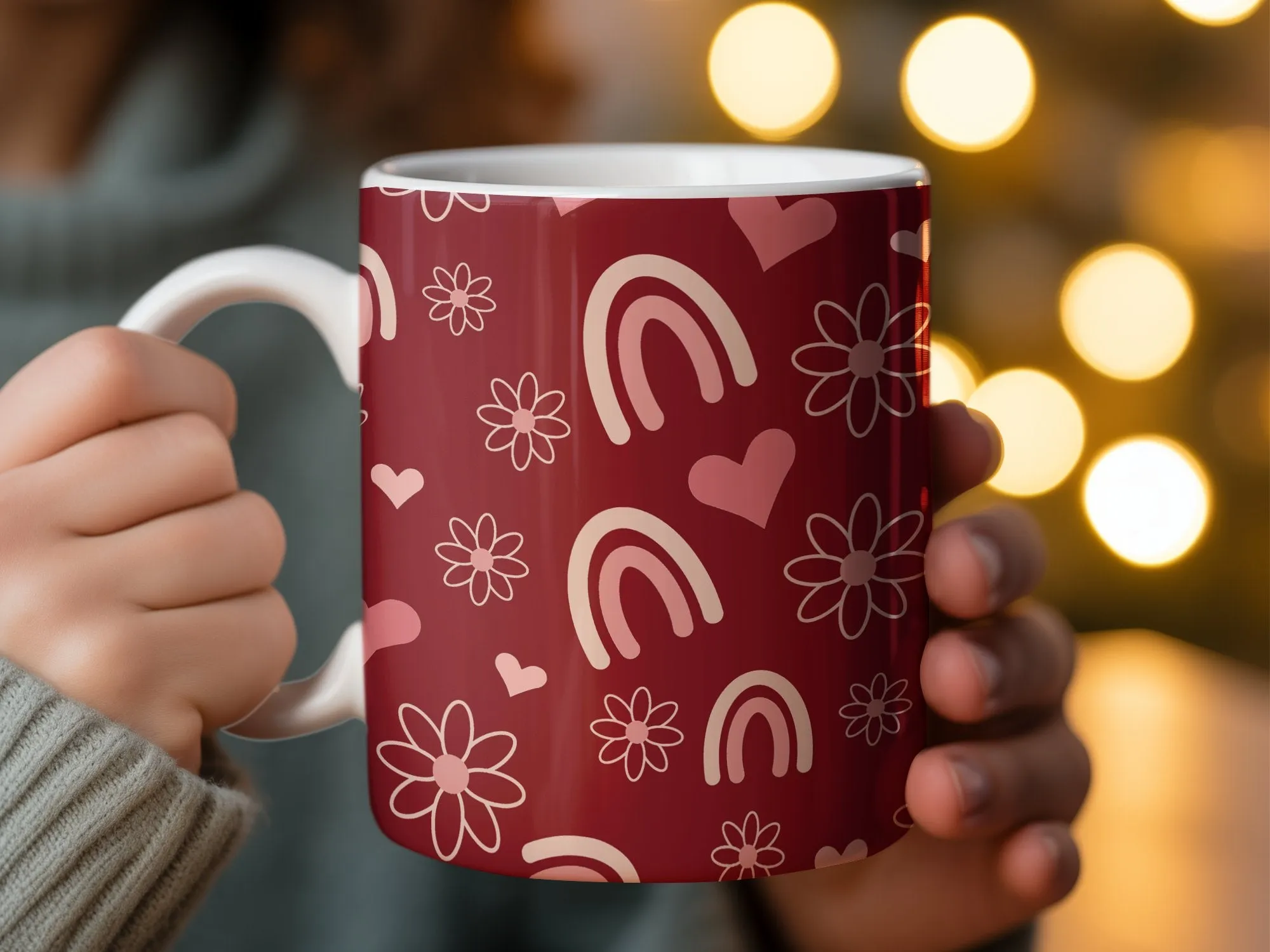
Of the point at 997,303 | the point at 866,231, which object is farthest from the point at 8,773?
the point at 997,303

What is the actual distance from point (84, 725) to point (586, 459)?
23 cm

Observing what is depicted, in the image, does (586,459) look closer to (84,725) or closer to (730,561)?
(730,561)

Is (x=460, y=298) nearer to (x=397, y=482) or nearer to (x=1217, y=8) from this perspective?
(x=397, y=482)

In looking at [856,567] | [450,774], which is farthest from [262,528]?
[856,567]

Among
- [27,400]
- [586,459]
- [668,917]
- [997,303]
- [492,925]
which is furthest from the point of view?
[997,303]

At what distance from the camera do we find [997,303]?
1.99 m

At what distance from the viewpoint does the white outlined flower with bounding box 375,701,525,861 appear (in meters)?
0.47

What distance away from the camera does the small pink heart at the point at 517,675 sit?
46cm

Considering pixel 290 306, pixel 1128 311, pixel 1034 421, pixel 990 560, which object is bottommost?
pixel 1034 421

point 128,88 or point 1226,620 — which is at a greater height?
point 128,88

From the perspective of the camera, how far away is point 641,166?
619mm

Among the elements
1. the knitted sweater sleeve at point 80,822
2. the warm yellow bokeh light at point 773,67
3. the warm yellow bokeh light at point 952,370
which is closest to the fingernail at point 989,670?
the knitted sweater sleeve at point 80,822

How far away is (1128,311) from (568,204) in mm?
1670

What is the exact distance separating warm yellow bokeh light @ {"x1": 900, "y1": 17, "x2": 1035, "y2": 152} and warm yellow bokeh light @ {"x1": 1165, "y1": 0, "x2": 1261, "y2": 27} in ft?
0.68
